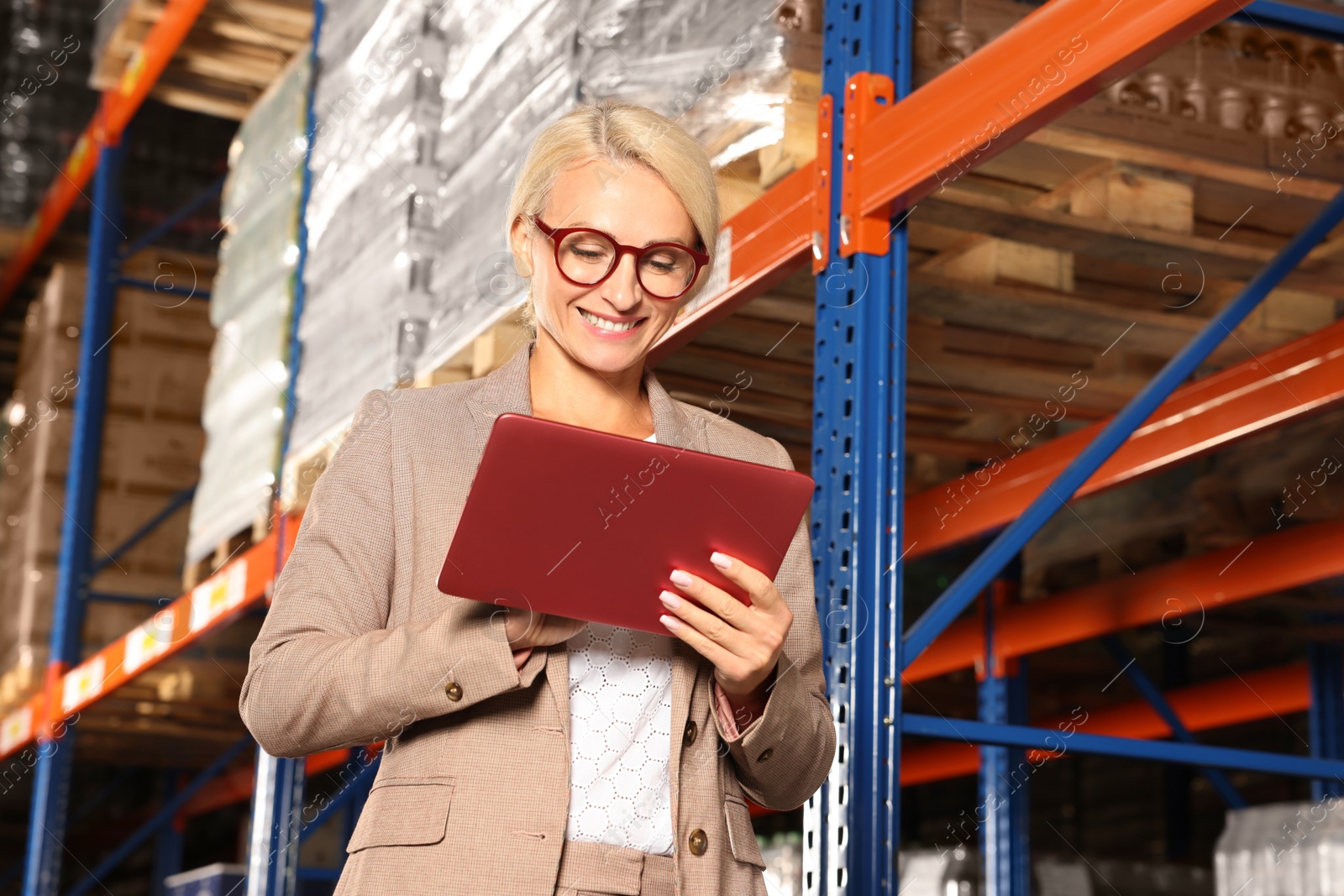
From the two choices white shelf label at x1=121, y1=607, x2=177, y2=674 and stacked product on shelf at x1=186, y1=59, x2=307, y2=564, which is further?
white shelf label at x1=121, y1=607, x2=177, y2=674

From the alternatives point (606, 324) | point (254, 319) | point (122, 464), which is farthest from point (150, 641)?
point (606, 324)

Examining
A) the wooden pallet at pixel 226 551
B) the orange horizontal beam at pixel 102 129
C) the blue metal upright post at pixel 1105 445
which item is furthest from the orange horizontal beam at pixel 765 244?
the orange horizontal beam at pixel 102 129

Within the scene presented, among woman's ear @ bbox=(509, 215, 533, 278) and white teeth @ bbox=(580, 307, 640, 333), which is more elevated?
woman's ear @ bbox=(509, 215, 533, 278)

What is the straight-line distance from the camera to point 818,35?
9.30ft

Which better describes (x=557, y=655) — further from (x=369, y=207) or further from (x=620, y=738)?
(x=369, y=207)

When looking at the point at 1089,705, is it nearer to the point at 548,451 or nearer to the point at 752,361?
the point at 752,361

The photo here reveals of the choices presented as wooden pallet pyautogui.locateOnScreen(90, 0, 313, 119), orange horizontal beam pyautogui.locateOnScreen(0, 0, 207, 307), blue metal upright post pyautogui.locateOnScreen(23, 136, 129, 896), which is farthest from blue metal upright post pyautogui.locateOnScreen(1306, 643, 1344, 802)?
blue metal upright post pyautogui.locateOnScreen(23, 136, 129, 896)

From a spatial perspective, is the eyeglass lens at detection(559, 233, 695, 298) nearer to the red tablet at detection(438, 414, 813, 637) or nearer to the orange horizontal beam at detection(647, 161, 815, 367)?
the red tablet at detection(438, 414, 813, 637)

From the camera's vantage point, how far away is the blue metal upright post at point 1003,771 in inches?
199

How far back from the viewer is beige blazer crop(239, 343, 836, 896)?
1384mm

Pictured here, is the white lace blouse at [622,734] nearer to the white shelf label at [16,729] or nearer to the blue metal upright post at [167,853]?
the white shelf label at [16,729]

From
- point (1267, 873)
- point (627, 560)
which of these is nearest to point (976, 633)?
point (1267, 873)

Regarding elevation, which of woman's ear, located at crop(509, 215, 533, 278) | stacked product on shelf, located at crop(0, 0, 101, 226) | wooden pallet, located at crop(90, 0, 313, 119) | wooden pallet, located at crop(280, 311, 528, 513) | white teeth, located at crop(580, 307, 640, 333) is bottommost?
white teeth, located at crop(580, 307, 640, 333)

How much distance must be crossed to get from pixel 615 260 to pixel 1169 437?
7.82 ft
